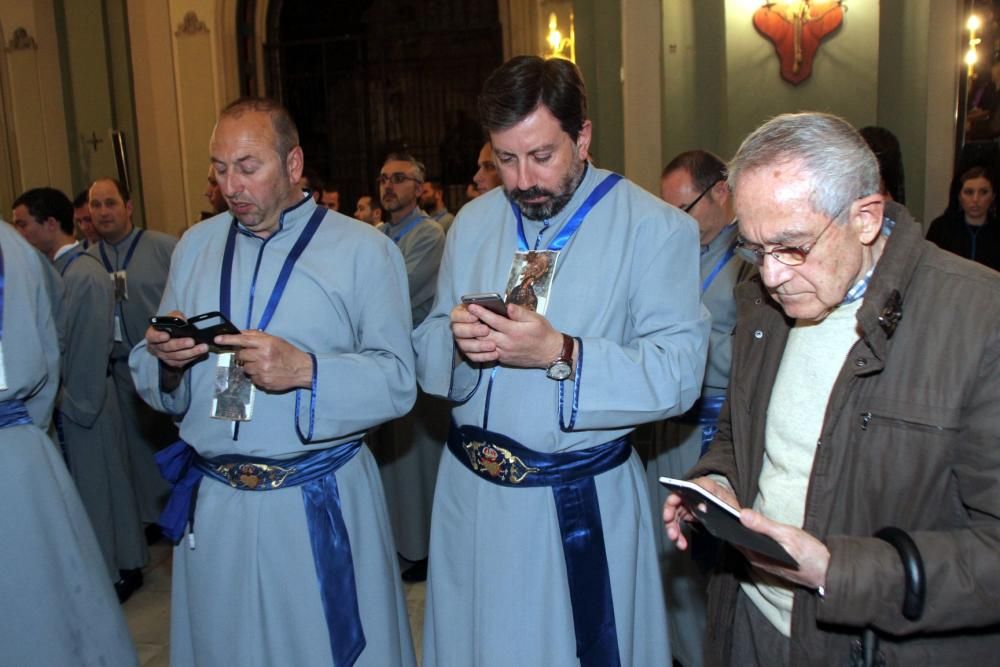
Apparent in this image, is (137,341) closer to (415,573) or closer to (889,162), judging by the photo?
(415,573)

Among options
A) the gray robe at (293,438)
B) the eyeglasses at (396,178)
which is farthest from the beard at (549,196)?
the eyeglasses at (396,178)

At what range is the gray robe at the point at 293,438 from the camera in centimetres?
249

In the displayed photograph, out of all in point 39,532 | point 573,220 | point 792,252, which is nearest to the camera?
point 792,252

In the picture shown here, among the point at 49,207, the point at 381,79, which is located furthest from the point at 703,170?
the point at 381,79

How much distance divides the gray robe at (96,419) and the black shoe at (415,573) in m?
1.46

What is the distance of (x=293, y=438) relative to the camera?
249 cm

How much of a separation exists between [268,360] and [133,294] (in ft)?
10.9

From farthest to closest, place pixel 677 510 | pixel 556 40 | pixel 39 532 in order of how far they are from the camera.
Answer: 1. pixel 556 40
2. pixel 39 532
3. pixel 677 510

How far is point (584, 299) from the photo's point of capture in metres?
2.31

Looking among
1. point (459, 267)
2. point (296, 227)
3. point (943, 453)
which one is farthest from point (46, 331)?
point (943, 453)

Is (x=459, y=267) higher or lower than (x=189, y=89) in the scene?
lower

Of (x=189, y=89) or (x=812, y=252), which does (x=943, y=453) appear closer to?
(x=812, y=252)

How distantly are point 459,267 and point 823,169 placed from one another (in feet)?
3.92

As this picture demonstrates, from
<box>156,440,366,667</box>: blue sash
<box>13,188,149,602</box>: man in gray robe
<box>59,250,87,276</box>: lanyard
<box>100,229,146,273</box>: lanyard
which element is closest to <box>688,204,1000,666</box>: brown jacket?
<box>156,440,366,667</box>: blue sash
